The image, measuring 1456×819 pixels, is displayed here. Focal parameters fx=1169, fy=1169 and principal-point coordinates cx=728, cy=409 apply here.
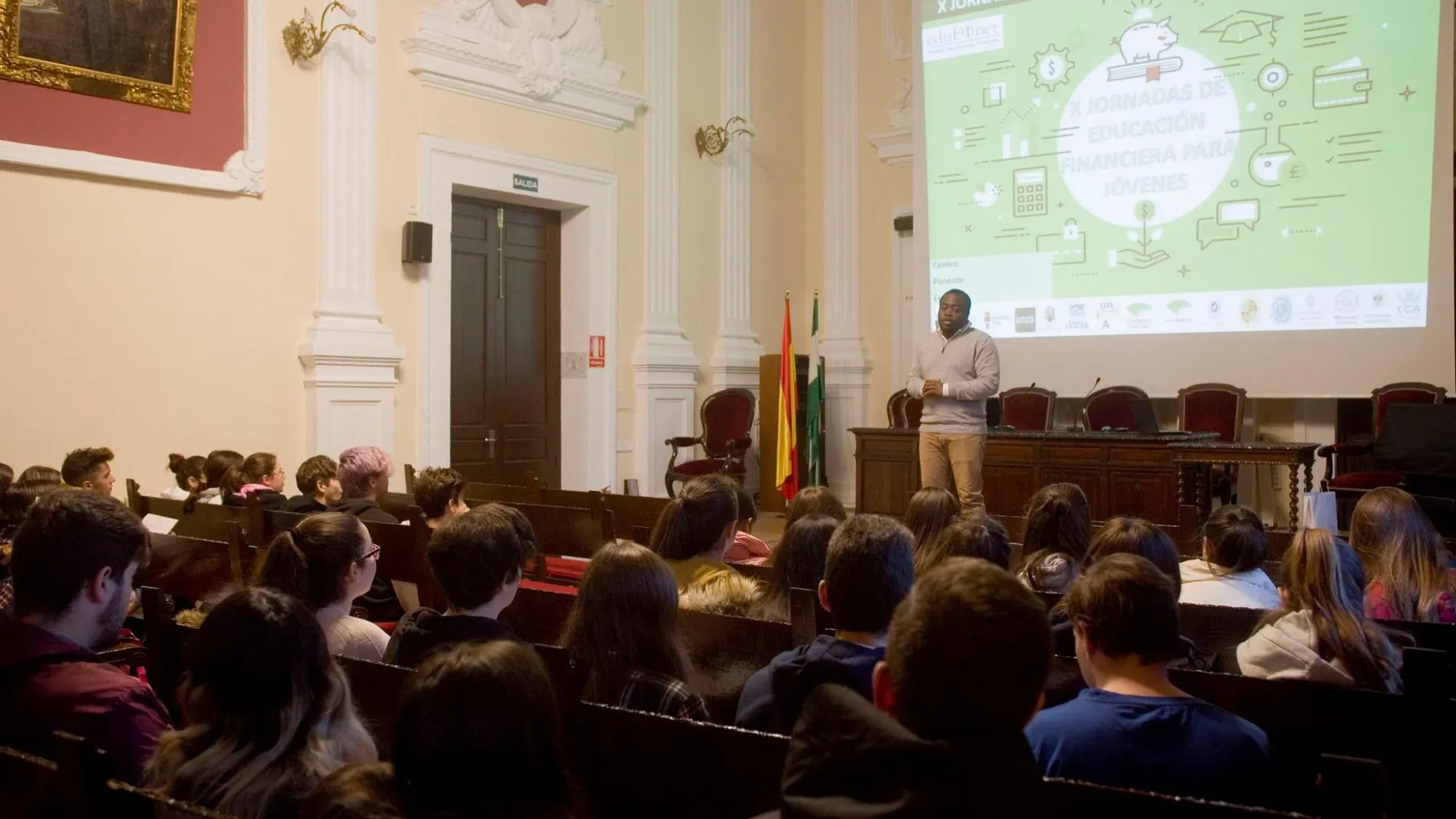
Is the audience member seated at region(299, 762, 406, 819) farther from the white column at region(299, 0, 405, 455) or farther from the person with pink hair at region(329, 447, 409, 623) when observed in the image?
the white column at region(299, 0, 405, 455)

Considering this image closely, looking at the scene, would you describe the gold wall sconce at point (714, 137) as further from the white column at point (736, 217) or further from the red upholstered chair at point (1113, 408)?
the red upholstered chair at point (1113, 408)

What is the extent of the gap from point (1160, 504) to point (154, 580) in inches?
202

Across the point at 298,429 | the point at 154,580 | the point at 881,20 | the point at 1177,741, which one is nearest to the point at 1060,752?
the point at 1177,741

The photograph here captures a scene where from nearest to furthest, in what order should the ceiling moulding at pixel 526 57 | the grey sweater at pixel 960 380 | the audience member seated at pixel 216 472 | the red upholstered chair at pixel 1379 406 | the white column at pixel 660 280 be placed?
the audience member seated at pixel 216 472
the grey sweater at pixel 960 380
the red upholstered chair at pixel 1379 406
the ceiling moulding at pixel 526 57
the white column at pixel 660 280

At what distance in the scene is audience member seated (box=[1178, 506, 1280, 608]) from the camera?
2779 mm

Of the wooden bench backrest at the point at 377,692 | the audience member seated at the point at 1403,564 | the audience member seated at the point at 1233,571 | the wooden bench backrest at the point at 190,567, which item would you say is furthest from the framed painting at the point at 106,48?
the audience member seated at the point at 1403,564

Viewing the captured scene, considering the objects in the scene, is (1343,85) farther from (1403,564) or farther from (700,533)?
(700,533)

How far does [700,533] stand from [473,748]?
185cm

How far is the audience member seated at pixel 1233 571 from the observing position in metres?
2.78

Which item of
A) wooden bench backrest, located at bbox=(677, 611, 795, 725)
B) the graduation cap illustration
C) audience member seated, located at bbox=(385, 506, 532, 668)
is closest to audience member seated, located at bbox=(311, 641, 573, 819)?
audience member seated, located at bbox=(385, 506, 532, 668)

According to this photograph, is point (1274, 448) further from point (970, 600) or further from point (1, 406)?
point (1, 406)

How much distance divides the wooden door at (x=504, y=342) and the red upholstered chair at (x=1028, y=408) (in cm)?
326

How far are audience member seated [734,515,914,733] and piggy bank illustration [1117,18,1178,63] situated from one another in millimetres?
6755

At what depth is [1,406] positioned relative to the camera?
215 inches
